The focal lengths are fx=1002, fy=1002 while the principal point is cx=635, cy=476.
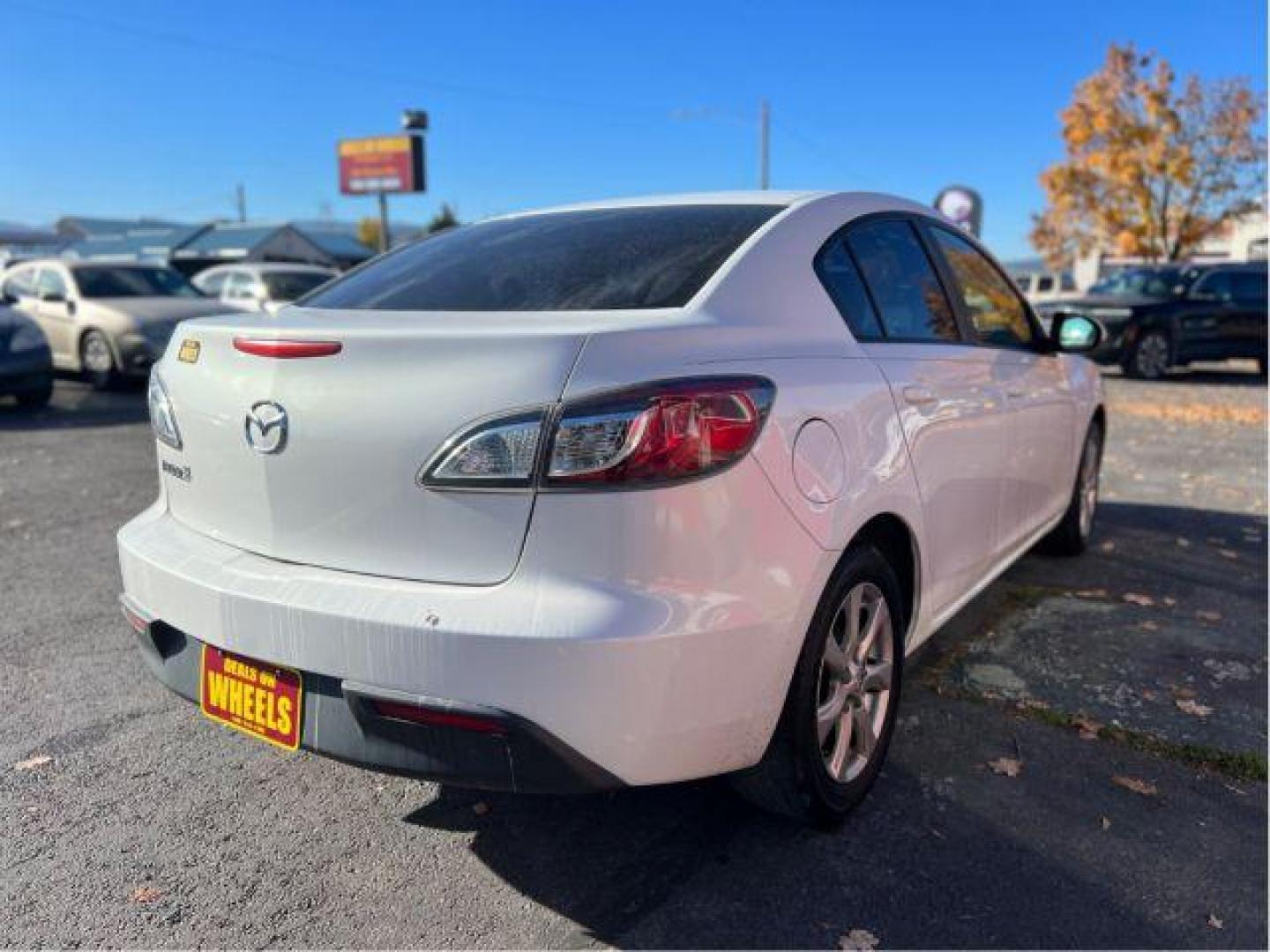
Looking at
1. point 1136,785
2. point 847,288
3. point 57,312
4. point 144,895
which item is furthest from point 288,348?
point 57,312

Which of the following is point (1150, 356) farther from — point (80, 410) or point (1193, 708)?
point (80, 410)

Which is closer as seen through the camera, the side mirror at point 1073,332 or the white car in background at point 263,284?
the side mirror at point 1073,332

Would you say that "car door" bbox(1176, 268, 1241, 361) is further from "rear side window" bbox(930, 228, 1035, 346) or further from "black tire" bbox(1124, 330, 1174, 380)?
"rear side window" bbox(930, 228, 1035, 346)

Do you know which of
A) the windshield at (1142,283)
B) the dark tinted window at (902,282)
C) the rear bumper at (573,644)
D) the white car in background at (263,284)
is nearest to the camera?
the rear bumper at (573,644)

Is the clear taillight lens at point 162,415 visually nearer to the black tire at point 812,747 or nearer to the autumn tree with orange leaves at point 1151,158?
the black tire at point 812,747

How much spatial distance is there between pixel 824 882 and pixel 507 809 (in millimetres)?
878

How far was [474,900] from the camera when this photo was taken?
2.35m

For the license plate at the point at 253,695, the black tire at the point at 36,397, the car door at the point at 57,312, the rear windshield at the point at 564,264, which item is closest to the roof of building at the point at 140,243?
→ the car door at the point at 57,312

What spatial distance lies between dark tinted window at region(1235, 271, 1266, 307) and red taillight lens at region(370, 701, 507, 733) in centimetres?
1582

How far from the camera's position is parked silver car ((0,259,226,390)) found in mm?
11312

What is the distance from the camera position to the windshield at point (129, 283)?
39.4 feet

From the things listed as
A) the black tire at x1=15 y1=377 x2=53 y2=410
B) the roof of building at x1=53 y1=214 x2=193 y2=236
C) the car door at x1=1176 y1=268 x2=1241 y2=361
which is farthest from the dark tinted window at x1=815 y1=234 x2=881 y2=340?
the roof of building at x1=53 y1=214 x2=193 y2=236

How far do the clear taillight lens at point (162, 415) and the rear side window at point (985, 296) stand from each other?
257cm

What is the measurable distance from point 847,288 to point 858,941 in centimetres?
168
